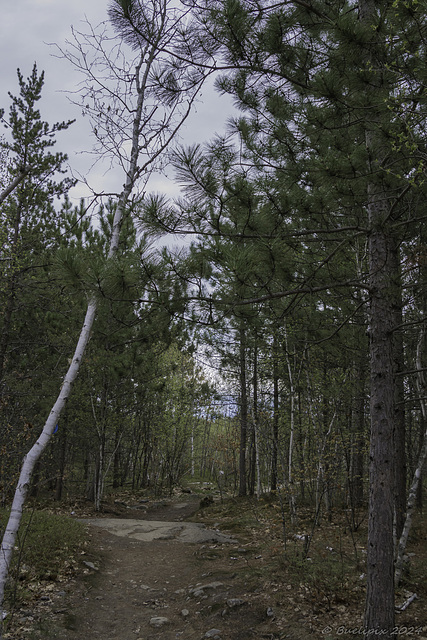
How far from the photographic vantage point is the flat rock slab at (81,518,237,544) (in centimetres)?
828

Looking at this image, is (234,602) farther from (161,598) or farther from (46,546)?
(46,546)

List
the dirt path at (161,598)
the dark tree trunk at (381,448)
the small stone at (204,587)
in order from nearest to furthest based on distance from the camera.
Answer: the dark tree trunk at (381,448), the dirt path at (161,598), the small stone at (204,587)

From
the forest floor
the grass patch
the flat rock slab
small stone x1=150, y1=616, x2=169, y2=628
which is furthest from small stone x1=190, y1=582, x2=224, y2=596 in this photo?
the flat rock slab

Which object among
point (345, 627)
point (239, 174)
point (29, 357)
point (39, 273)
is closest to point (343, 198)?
point (239, 174)

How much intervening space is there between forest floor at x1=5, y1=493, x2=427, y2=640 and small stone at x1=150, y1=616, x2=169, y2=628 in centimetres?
1

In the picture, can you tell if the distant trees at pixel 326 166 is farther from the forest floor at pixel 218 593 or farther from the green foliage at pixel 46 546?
the green foliage at pixel 46 546

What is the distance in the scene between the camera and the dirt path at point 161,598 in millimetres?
4176

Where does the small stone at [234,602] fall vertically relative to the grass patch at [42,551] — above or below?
below

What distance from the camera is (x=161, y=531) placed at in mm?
9031

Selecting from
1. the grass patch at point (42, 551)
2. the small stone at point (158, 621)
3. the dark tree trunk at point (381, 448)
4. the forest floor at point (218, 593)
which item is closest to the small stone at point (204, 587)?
the forest floor at point (218, 593)

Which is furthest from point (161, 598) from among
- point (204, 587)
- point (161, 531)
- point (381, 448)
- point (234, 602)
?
point (381, 448)

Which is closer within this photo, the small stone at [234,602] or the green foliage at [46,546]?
the small stone at [234,602]

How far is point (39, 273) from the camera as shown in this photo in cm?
1024

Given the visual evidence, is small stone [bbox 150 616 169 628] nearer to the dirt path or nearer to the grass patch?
the dirt path
